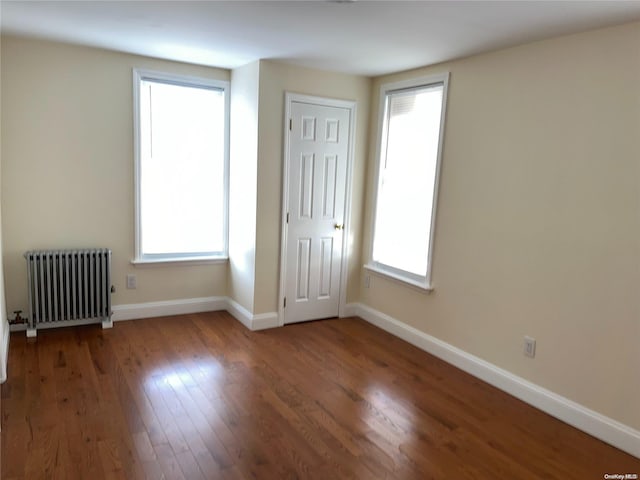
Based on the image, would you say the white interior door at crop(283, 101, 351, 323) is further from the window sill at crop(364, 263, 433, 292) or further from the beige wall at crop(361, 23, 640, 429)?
the beige wall at crop(361, 23, 640, 429)

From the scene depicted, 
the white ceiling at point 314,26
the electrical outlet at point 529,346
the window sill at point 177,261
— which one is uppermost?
the white ceiling at point 314,26

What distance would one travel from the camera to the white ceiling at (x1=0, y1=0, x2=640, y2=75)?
7.68 ft

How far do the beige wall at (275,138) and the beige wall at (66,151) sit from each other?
82cm

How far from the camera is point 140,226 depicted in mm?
4059

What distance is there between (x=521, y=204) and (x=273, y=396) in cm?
204

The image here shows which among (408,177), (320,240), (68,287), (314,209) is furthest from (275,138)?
(68,287)

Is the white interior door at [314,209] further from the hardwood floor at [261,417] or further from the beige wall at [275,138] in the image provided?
the hardwood floor at [261,417]

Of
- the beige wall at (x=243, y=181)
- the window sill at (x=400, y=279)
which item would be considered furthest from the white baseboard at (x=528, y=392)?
the beige wall at (x=243, y=181)

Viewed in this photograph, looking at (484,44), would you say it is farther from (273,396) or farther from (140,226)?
(140,226)

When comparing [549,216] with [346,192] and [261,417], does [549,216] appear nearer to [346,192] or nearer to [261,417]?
[346,192]

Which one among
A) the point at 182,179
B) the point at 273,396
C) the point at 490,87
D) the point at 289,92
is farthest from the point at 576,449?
the point at 182,179

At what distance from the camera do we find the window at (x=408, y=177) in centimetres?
365

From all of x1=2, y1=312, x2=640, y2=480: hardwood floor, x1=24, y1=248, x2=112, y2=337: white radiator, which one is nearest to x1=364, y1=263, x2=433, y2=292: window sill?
x1=2, y1=312, x2=640, y2=480: hardwood floor

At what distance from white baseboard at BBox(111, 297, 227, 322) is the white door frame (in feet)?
2.57
